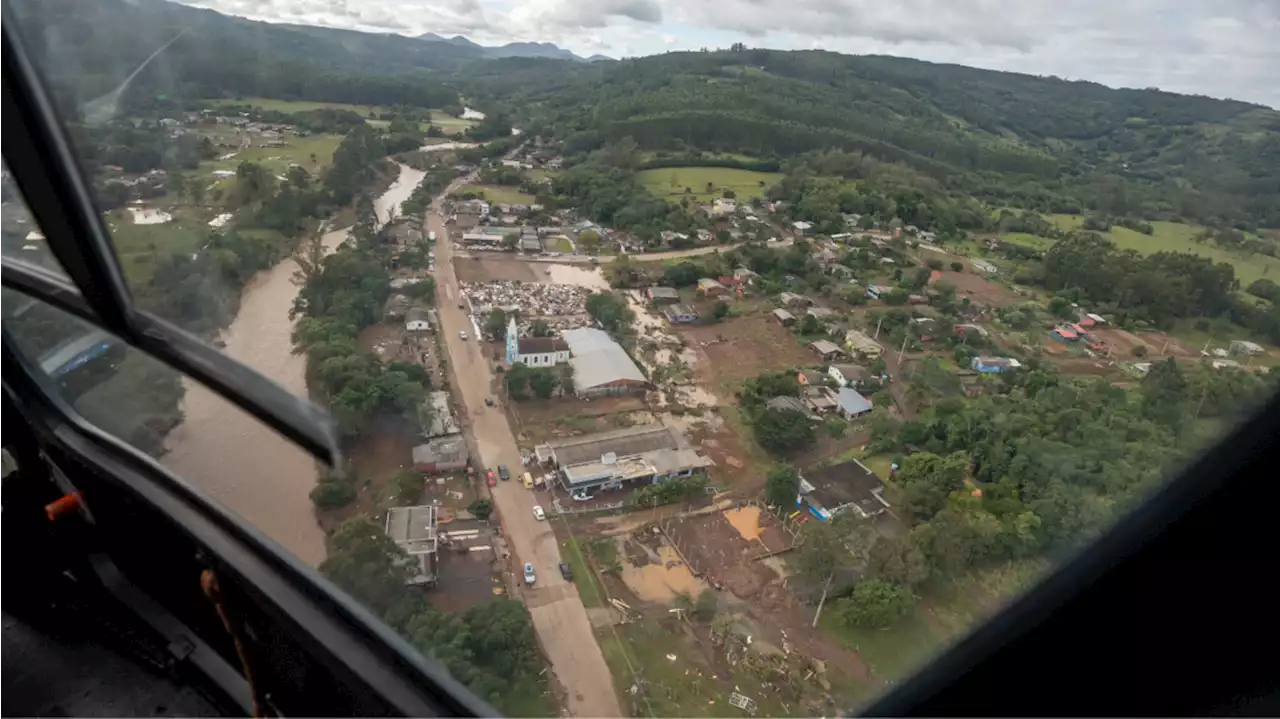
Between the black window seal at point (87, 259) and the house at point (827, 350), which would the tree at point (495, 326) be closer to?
the house at point (827, 350)

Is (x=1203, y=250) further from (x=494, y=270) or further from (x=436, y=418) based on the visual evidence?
(x=494, y=270)

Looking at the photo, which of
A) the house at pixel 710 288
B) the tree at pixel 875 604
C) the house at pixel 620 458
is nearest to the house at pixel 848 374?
the house at pixel 620 458

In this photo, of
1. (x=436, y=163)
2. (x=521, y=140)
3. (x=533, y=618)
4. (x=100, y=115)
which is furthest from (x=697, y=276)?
(x=521, y=140)

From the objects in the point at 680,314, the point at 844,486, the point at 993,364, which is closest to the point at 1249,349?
the point at 844,486

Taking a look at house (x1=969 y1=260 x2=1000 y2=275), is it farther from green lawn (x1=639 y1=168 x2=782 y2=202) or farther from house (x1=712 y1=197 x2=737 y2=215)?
green lawn (x1=639 y1=168 x2=782 y2=202)

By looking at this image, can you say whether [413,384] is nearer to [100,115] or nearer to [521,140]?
[100,115]

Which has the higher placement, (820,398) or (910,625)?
(910,625)

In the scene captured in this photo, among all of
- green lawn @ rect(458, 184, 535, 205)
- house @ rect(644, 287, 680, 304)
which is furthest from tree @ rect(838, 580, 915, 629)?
green lawn @ rect(458, 184, 535, 205)
